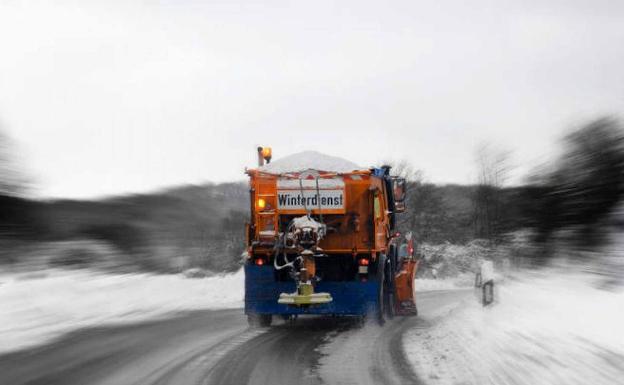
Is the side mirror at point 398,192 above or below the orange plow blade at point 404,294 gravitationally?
above

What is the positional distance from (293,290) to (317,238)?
1.09 metres

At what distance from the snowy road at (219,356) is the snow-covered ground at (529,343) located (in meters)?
0.49

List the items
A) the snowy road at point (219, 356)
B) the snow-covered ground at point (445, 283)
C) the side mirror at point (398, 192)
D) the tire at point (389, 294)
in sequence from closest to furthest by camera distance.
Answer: the snowy road at point (219, 356) → the tire at point (389, 294) → the side mirror at point (398, 192) → the snow-covered ground at point (445, 283)

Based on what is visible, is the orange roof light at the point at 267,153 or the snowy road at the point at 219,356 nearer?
the snowy road at the point at 219,356

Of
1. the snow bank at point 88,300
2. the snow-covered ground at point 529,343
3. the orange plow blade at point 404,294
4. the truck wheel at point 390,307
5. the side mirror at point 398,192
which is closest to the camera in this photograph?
the snow-covered ground at point 529,343

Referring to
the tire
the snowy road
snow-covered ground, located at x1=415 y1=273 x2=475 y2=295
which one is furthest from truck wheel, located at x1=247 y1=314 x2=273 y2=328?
snow-covered ground, located at x1=415 y1=273 x2=475 y2=295

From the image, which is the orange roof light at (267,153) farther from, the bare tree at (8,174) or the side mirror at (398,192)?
the bare tree at (8,174)

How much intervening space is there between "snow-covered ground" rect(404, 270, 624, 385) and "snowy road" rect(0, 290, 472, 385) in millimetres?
491

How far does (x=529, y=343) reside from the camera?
8820mm

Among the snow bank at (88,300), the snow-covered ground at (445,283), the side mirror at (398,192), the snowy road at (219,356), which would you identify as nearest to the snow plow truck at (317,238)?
the snowy road at (219,356)

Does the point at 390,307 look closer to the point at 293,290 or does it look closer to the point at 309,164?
Answer: the point at 293,290

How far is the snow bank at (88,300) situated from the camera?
514 inches

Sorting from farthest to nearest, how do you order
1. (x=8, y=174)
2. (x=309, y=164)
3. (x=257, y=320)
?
(x=8, y=174) < (x=309, y=164) < (x=257, y=320)

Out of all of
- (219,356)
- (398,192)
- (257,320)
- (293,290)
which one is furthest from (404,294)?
(219,356)
